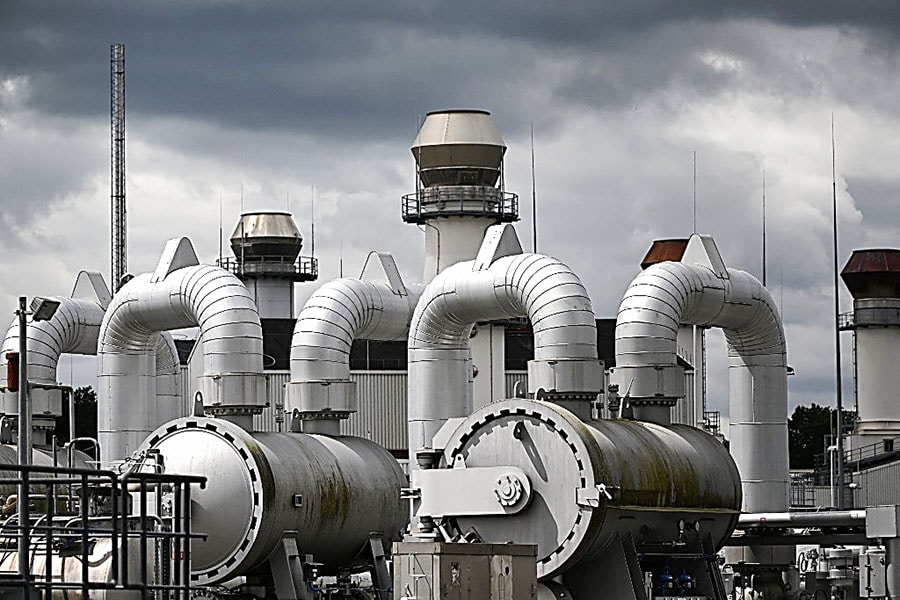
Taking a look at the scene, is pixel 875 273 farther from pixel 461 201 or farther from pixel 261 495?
pixel 261 495

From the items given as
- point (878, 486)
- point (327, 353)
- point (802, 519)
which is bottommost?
A: point (878, 486)

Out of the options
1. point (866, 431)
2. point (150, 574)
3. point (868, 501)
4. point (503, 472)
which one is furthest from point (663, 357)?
point (866, 431)

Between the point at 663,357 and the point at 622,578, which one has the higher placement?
the point at 663,357

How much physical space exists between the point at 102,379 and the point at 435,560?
11.1 meters

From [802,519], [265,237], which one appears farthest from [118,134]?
[802,519]

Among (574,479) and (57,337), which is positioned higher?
(57,337)

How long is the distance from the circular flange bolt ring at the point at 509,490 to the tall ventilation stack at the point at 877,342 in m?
43.1

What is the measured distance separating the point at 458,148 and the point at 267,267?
19594mm

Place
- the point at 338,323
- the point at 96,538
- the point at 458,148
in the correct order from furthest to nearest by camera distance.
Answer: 1. the point at 458,148
2. the point at 338,323
3. the point at 96,538

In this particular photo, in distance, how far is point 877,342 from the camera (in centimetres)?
6638

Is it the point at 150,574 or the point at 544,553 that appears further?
the point at 544,553

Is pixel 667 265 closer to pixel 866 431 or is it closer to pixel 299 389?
pixel 299 389

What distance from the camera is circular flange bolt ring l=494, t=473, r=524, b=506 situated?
25.1 meters

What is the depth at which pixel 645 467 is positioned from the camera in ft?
85.0
